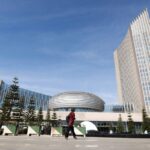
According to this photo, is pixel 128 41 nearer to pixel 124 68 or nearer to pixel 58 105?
pixel 124 68

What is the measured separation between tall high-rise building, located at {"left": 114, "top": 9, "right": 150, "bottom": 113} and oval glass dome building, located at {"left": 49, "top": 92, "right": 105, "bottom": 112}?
32.1 meters

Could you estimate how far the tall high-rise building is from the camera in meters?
159

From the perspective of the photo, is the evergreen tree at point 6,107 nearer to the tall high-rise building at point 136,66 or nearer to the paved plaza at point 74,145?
the paved plaza at point 74,145

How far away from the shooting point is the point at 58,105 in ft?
465

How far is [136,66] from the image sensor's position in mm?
166625

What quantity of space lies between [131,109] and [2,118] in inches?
4696

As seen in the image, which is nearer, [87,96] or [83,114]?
[83,114]

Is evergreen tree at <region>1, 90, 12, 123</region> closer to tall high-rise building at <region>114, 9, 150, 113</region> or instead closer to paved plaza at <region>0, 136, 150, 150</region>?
paved plaza at <region>0, 136, 150, 150</region>

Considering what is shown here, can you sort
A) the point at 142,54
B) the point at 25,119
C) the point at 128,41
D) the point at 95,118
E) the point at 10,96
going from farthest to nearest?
the point at 128,41
the point at 142,54
the point at 95,118
the point at 25,119
the point at 10,96

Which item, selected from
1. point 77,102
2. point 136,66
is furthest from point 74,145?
point 136,66

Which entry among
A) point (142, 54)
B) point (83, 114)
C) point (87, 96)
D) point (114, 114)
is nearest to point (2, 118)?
point (83, 114)

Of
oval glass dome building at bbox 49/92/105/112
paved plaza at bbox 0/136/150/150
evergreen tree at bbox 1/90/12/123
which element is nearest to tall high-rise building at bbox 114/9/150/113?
oval glass dome building at bbox 49/92/105/112

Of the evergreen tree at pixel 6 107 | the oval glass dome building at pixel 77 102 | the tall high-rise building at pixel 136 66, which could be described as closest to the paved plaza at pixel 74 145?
the evergreen tree at pixel 6 107

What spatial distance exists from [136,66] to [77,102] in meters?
57.1
